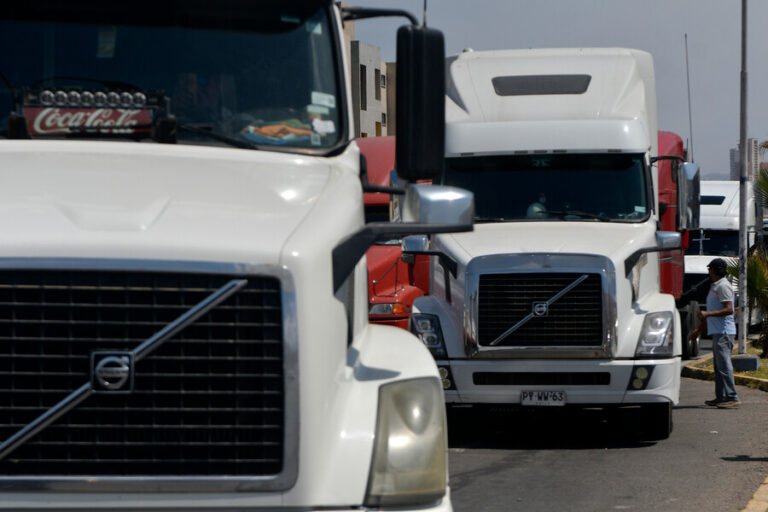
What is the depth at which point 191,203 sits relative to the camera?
4352 millimetres

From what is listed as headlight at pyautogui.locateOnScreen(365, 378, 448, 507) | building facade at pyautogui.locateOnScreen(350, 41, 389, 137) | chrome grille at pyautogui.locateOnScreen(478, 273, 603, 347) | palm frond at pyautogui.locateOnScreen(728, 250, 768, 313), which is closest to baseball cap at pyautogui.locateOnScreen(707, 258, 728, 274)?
chrome grille at pyautogui.locateOnScreen(478, 273, 603, 347)

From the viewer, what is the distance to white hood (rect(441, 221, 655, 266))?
1195 centimetres

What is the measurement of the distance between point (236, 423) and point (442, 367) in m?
8.04

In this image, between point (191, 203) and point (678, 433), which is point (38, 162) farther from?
point (678, 433)

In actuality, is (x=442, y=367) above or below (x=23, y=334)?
below

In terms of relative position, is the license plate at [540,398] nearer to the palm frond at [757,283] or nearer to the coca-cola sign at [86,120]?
the coca-cola sign at [86,120]

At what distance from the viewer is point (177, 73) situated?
5.54 metres

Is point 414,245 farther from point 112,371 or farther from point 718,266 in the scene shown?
point 112,371

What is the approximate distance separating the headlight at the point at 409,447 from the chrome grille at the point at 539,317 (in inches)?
289

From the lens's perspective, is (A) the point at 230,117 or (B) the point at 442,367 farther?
(B) the point at 442,367

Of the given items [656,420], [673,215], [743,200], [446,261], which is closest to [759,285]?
[743,200]

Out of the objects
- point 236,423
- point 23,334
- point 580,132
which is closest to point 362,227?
point 236,423

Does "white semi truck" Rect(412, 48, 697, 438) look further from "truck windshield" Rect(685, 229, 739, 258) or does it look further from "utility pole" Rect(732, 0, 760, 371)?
"truck windshield" Rect(685, 229, 739, 258)

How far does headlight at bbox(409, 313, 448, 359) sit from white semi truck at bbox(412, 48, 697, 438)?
12 millimetres
